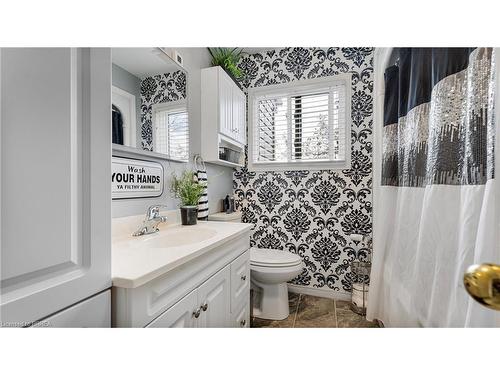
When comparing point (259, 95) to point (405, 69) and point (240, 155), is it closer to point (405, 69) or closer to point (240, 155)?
point (240, 155)

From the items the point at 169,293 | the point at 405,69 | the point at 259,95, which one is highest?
the point at 259,95

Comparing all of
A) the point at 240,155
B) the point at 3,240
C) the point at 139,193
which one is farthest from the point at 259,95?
the point at 3,240

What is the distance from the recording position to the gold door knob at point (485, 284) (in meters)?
0.25

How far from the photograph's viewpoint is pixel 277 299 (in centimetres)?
163

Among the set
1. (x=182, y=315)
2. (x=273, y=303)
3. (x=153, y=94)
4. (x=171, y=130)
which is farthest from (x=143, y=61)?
(x=273, y=303)

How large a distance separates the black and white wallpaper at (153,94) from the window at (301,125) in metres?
Result: 0.93

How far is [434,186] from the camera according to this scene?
2.68 feet

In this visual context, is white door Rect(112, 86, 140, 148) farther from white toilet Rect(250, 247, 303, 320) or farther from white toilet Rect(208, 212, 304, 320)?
white toilet Rect(250, 247, 303, 320)

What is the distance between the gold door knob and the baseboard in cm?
188

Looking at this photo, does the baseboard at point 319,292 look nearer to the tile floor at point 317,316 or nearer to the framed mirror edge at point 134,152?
the tile floor at point 317,316

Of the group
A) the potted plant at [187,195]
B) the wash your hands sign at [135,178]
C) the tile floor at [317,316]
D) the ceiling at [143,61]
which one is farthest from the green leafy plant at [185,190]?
the tile floor at [317,316]
